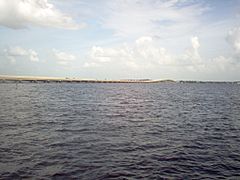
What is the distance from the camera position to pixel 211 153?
20.3 meters

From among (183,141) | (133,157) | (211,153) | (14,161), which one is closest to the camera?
(14,161)

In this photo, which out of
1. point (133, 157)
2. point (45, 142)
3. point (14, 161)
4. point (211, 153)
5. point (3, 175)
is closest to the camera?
point (3, 175)

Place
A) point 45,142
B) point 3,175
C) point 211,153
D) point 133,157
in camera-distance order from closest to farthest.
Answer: point 3,175 < point 133,157 < point 211,153 < point 45,142

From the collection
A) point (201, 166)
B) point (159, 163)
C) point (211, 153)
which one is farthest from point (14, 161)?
point (211, 153)

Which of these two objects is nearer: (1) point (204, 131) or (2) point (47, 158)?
(2) point (47, 158)

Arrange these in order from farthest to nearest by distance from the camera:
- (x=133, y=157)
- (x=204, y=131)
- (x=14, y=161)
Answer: (x=204, y=131)
(x=133, y=157)
(x=14, y=161)

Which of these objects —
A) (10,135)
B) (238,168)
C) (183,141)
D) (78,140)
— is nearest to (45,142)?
(78,140)

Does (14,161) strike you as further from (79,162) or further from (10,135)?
(10,135)

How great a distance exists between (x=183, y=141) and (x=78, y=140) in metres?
8.99

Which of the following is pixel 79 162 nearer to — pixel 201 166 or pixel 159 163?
pixel 159 163

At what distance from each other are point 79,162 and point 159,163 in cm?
505

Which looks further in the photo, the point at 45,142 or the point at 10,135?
the point at 10,135

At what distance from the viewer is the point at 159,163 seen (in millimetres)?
17500

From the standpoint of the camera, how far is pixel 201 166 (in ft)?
56.6
